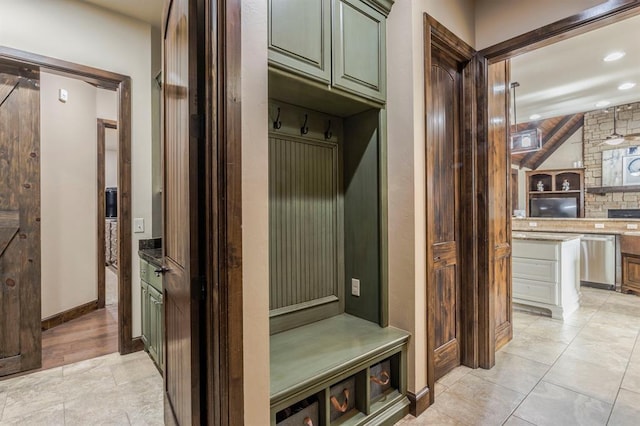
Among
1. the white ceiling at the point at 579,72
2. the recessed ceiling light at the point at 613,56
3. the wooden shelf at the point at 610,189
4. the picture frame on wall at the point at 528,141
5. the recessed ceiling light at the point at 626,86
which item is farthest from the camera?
the wooden shelf at the point at 610,189

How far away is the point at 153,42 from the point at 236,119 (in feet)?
8.46

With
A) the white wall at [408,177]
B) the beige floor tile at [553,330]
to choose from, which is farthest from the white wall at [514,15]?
the beige floor tile at [553,330]

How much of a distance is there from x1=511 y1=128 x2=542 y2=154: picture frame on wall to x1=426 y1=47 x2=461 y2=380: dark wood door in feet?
15.0

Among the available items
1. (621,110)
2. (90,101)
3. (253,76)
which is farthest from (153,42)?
(621,110)

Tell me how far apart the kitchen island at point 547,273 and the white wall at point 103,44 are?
13.3 ft

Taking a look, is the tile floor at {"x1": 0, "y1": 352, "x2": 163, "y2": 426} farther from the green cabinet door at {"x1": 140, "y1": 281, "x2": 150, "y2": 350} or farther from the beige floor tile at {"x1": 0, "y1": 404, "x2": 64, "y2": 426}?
the green cabinet door at {"x1": 140, "y1": 281, "x2": 150, "y2": 350}

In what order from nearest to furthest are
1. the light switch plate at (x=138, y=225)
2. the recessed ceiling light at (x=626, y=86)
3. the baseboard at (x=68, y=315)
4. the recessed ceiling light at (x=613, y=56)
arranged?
the light switch plate at (x=138, y=225) < the baseboard at (x=68, y=315) < the recessed ceiling light at (x=613, y=56) < the recessed ceiling light at (x=626, y=86)

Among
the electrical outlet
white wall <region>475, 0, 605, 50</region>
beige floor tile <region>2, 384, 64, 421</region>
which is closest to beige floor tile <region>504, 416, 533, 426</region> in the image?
the electrical outlet

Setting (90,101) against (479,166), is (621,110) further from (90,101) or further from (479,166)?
(90,101)

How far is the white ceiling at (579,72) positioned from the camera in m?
3.45

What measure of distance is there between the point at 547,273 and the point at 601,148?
5675 millimetres

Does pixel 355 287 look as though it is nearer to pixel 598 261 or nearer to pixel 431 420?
pixel 431 420

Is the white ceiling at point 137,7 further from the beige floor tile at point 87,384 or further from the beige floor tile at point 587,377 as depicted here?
the beige floor tile at point 587,377

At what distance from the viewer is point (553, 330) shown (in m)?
3.21
